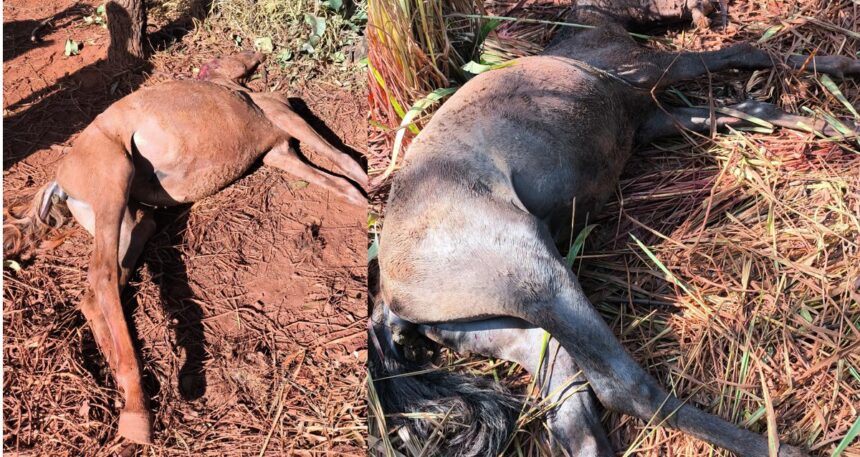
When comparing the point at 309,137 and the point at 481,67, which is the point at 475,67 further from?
A: the point at 309,137

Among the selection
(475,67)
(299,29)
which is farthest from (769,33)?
(299,29)

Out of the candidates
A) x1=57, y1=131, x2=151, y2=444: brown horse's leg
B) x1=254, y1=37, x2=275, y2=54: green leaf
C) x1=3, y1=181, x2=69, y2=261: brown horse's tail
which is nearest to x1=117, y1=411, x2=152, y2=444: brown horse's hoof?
x1=57, y1=131, x2=151, y2=444: brown horse's leg

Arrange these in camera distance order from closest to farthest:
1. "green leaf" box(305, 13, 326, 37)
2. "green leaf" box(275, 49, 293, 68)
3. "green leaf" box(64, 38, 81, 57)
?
"green leaf" box(305, 13, 326, 37) < "green leaf" box(275, 49, 293, 68) < "green leaf" box(64, 38, 81, 57)

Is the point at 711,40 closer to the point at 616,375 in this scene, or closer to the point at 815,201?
the point at 815,201

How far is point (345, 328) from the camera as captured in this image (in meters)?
3.04

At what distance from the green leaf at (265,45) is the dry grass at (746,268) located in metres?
1.64

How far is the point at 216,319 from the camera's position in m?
3.12

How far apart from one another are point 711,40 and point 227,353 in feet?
9.06

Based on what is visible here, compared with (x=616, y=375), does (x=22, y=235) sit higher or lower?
lower

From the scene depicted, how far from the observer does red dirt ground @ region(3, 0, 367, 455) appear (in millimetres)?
2756

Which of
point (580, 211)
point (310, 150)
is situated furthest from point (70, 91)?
point (580, 211)

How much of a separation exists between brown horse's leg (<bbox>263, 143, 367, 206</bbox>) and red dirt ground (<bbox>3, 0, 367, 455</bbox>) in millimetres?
55

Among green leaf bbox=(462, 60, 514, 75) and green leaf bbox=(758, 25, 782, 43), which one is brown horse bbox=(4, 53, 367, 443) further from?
green leaf bbox=(758, 25, 782, 43)

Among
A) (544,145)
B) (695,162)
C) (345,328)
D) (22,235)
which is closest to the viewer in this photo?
(544,145)
